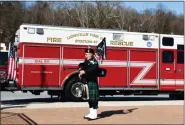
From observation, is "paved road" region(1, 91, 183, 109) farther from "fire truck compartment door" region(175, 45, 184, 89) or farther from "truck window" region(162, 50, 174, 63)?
"truck window" region(162, 50, 174, 63)

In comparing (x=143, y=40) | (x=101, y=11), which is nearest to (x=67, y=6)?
(x=101, y=11)

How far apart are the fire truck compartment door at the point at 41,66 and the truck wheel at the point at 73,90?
41 cm

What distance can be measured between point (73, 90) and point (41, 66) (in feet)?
4.83

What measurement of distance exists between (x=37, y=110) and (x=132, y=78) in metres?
5.79

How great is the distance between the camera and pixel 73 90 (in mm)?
15922

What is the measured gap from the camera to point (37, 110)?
1186cm

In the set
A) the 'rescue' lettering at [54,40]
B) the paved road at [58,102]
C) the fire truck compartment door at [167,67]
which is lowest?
the paved road at [58,102]

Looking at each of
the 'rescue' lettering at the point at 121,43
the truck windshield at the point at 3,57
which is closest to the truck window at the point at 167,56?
the 'rescue' lettering at the point at 121,43

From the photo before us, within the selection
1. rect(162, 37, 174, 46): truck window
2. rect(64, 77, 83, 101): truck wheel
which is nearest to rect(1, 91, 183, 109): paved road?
rect(64, 77, 83, 101): truck wheel

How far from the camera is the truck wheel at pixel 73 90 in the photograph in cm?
1581

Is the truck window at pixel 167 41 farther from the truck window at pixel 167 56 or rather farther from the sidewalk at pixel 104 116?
the sidewalk at pixel 104 116

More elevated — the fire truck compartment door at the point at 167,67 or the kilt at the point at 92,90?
the fire truck compartment door at the point at 167,67

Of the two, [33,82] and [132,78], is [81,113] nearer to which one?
[33,82]

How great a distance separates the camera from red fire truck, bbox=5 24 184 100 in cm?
1538
